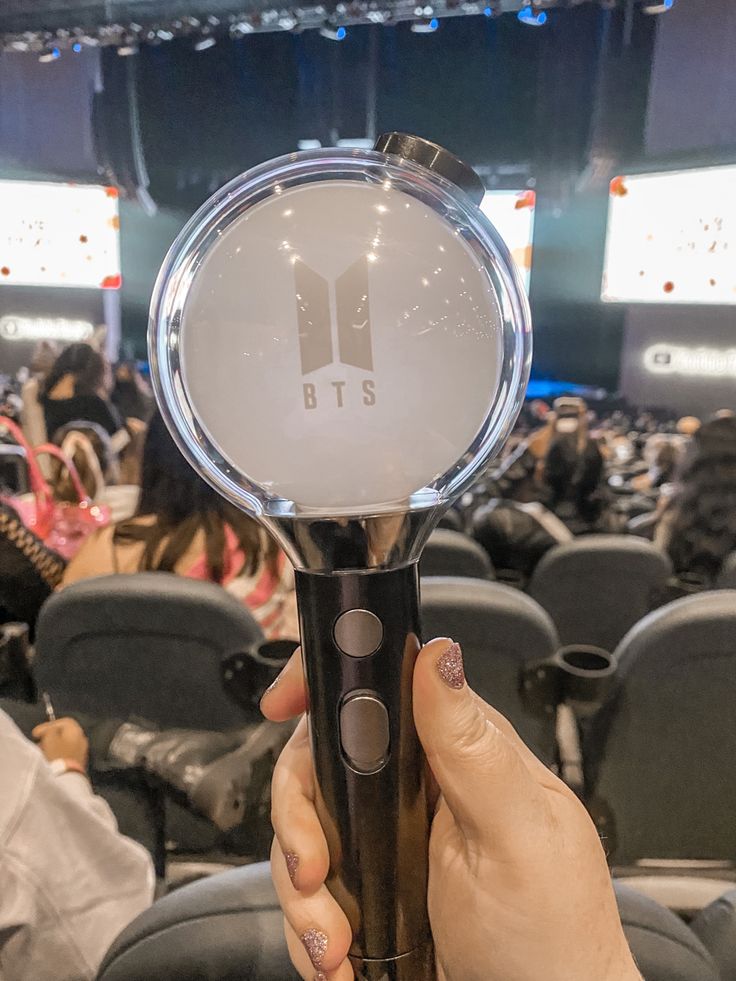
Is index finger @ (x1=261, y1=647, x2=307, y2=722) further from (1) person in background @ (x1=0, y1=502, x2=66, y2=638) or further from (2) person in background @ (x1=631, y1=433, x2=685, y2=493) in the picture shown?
(2) person in background @ (x1=631, y1=433, x2=685, y2=493)

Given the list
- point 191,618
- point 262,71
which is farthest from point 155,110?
point 191,618

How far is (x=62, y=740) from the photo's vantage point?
930 millimetres

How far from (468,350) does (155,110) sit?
3.17 m

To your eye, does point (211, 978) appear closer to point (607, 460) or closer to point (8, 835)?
point (8, 835)

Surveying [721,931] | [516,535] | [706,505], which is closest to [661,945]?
[721,931]

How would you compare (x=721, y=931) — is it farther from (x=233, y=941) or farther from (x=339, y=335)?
(x=339, y=335)

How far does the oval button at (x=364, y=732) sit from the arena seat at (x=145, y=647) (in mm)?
741

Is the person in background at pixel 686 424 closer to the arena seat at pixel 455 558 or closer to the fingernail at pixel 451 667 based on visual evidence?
the arena seat at pixel 455 558

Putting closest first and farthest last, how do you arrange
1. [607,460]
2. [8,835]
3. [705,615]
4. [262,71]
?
[8,835] < [705,615] < [262,71] < [607,460]

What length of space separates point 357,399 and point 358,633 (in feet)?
0.38

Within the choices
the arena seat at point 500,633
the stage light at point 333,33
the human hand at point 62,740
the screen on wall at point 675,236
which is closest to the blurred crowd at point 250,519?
the arena seat at point 500,633

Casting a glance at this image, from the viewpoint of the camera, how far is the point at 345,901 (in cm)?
40

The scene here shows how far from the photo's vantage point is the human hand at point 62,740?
0.92 m

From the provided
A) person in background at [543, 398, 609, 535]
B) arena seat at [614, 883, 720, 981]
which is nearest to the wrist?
arena seat at [614, 883, 720, 981]
